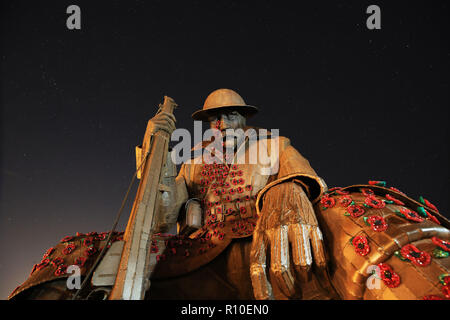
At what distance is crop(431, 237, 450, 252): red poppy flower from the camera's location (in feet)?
5.41

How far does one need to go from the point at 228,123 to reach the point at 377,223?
2.53 metres

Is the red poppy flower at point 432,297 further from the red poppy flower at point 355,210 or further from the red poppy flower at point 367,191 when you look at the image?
the red poppy flower at point 367,191

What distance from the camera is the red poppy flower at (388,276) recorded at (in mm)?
1613

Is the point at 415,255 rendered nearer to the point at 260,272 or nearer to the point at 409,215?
the point at 409,215

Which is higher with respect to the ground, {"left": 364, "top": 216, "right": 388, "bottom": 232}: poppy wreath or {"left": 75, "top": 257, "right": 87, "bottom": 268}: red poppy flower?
{"left": 364, "top": 216, "right": 388, "bottom": 232}: poppy wreath

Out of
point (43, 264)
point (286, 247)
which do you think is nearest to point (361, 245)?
point (286, 247)

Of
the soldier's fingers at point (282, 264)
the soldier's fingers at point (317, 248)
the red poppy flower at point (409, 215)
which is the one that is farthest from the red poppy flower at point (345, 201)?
the soldier's fingers at point (282, 264)

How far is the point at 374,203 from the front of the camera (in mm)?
2143

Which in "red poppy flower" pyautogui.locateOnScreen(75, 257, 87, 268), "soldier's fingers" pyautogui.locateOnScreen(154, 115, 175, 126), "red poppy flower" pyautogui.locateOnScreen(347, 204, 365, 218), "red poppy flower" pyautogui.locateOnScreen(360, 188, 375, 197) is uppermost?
"soldier's fingers" pyautogui.locateOnScreen(154, 115, 175, 126)

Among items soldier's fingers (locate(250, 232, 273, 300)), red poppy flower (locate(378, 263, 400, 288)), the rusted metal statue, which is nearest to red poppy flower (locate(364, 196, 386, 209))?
the rusted metal statue

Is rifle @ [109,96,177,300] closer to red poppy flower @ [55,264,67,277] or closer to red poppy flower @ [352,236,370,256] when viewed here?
red poppy flower @ [55,264,67,277]

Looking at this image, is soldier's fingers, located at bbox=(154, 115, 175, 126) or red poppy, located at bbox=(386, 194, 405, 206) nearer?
red poppy, located at bbox=(386, 194, 405, 206)

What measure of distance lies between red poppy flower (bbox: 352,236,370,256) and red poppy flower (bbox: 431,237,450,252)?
430 millimetres

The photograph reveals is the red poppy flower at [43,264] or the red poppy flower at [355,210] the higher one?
the red poppy flower at [355,210]
